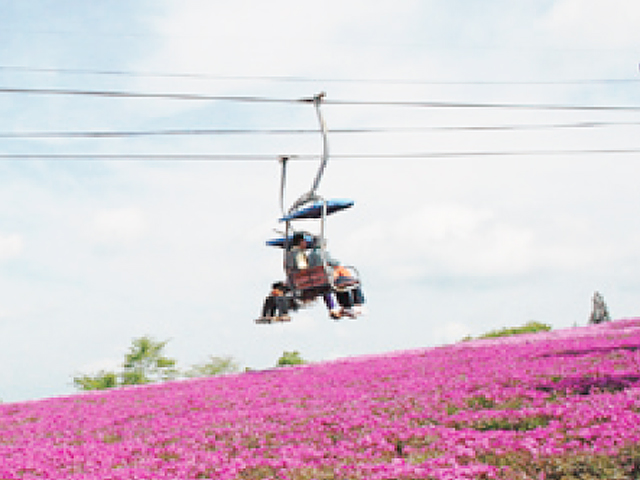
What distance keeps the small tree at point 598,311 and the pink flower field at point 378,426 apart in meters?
18.3

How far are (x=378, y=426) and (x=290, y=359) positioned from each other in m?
28.0

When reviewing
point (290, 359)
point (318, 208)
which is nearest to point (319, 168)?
point (318, 208)

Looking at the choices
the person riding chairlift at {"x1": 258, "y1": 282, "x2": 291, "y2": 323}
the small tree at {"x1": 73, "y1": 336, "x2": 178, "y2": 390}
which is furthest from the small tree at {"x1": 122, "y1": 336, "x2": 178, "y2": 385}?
the person riding chairlift at {"x1": 258, "y1": 282, "x2": 291, "y2": 323}

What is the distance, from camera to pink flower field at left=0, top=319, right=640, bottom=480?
9492 millimetres

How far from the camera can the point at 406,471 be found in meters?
9.01

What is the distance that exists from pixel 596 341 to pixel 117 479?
56.2 ft

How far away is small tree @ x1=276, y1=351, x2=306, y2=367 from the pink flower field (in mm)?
17032

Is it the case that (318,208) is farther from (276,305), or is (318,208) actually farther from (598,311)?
(598,311)

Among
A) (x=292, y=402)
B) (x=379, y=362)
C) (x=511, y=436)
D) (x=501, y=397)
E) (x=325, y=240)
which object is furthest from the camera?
(x=379, y=362)

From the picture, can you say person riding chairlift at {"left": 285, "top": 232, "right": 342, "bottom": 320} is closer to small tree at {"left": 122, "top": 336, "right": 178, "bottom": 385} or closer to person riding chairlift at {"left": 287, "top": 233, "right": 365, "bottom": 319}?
person riding chairlift at {"left": 287, "top": 233, "right": 365, "bottom": 319}

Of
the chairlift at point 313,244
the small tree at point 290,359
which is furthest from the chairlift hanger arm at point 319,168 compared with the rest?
the small tree at point 290,359

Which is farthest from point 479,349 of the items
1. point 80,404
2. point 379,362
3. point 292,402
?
point 80,404

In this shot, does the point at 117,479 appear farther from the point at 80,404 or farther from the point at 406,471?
the point at 80,404

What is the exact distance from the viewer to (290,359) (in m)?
40.3
